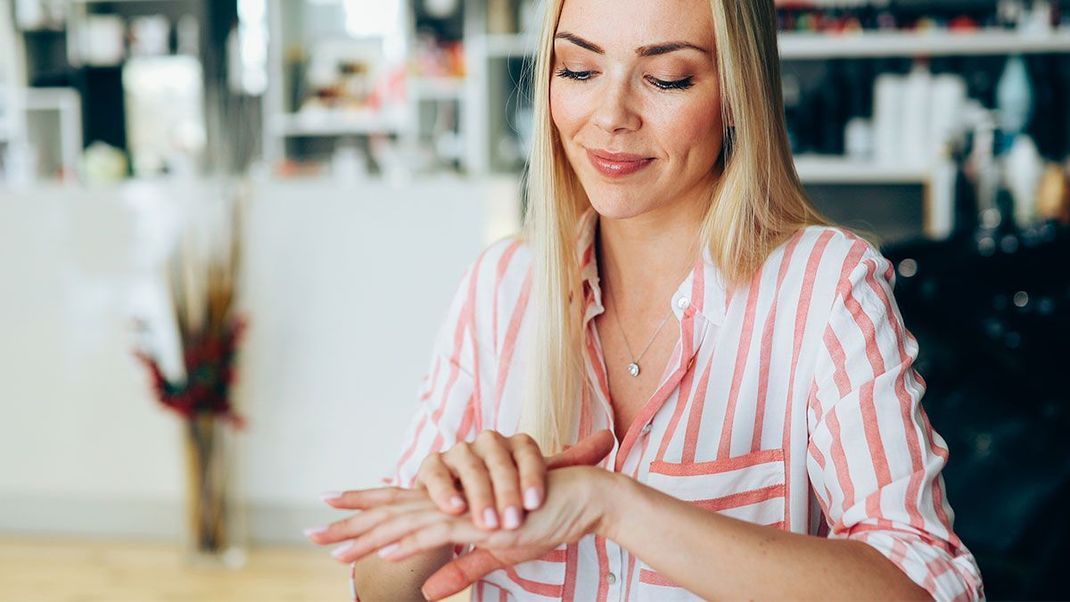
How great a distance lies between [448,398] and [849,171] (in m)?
2.42

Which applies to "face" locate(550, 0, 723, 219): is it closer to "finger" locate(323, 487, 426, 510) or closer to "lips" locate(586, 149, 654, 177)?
"lips" locate(586, 149, 654, 177)

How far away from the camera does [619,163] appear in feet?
3.56

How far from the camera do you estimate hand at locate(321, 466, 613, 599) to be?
0.85 metres

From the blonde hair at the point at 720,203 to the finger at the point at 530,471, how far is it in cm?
27

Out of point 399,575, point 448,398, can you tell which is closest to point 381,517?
point 399,575

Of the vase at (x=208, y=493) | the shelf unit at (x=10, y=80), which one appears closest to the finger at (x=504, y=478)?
the vase at (x=208, y=493)

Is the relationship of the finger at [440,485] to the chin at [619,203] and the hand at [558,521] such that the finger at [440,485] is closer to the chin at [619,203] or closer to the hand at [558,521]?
the hand at [558,521]

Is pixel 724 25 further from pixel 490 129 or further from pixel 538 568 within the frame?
pixel 490 129

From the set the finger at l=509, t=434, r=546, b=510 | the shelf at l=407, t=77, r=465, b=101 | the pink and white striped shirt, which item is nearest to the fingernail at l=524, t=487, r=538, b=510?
the finger at l=509, t=434, r=546, b=510

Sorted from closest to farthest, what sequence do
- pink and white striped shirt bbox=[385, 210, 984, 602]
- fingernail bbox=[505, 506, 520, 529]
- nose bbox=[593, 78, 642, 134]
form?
fingernail bbox=[505, 506, 520, 529] < pink and white striped shirt bbox=[385, 210, 984, 602] < nose bbox=[593, 78, 642, 134]

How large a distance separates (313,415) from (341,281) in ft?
1.34

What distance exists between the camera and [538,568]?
43.4 inches

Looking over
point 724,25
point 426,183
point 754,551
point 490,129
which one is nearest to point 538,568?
point 754,551

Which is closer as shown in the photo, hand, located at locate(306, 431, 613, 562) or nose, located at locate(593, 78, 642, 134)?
hand, located at locate(306, 431, 613, 562)
